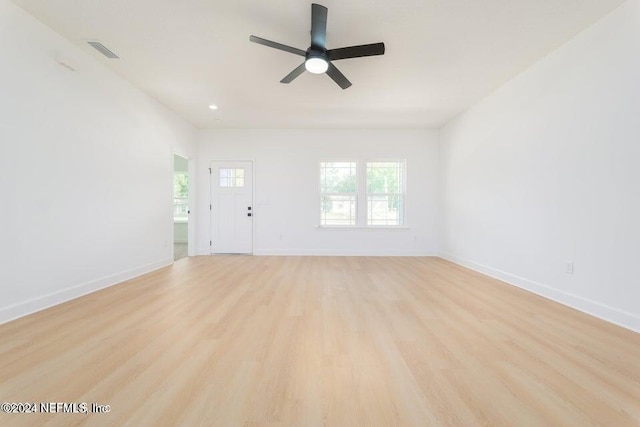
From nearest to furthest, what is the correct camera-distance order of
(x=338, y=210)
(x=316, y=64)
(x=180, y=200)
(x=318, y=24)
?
(x=318, y=24) < (x=316, y=64) < (x=338, y=210) < (x=180, y=200)

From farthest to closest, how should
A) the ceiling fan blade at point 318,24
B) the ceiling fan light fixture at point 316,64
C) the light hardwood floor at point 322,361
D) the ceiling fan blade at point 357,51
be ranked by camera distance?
the ceiling fan light fixture at point 316,64 < the ceiling fan blade at point 357,51 < the ceiling fan blade at point 318,24 < the light hardwood floor at point 322,361

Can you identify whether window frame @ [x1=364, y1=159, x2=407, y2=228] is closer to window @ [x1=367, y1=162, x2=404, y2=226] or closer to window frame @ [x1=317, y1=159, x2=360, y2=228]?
window @ [x1=367, y1=162, x2=404, y2=226]

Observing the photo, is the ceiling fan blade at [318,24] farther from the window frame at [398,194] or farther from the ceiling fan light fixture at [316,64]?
the window frame at [398,194]

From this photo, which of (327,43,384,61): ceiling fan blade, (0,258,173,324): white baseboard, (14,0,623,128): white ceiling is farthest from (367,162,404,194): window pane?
(0,258,173,324): white baseboard

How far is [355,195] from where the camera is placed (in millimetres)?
6227

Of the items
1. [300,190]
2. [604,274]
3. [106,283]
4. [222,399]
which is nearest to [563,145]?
[604,274]

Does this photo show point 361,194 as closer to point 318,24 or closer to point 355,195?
point 355,195

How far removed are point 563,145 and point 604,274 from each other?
1401mm

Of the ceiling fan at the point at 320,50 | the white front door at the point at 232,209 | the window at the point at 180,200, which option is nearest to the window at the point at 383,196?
the white front door at the point at 232,209

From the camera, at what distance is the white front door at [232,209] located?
20.2 feet

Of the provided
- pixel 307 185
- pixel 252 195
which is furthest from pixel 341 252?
pixel 252 195

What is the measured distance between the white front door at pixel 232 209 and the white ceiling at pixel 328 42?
71.6 inches

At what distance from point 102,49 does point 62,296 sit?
2.74 meters

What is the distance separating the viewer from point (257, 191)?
6152mm
